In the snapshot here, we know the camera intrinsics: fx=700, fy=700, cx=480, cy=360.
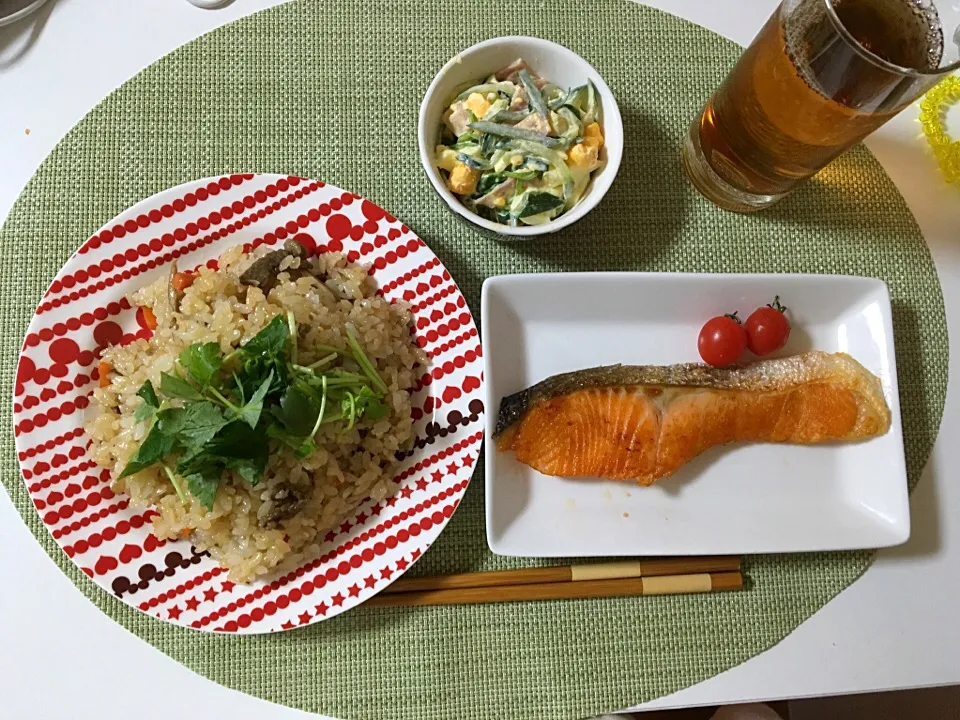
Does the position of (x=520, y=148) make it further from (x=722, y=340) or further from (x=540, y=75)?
(x=722, y=340)

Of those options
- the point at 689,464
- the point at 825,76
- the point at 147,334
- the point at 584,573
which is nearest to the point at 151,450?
the point at 147,334

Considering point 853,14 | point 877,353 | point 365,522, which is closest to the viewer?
point 853,14

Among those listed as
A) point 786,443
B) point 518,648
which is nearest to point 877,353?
point 786,443

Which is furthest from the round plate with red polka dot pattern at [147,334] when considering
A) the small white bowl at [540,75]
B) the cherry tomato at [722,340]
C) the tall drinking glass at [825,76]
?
the tall drinking glass at [825,76]

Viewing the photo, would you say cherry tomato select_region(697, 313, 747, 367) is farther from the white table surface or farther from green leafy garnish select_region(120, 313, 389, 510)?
green leafy garnish select_region(120, 313, 389, 510)

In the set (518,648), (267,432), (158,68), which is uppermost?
(158,68)

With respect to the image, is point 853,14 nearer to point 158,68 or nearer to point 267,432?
point 267,432
